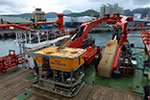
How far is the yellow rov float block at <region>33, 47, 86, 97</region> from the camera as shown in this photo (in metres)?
6.73

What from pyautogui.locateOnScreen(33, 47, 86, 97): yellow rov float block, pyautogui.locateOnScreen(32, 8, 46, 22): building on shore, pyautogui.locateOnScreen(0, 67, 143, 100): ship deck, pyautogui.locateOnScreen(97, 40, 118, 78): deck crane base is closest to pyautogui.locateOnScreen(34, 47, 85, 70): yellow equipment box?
pyautogui.locateOnScreen(33, 47, 86, 97): yellow rov float block

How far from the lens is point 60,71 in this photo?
24.3ft

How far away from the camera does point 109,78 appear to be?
10.2 meters

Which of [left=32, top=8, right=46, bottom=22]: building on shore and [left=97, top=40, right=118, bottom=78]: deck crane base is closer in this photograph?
[left=97, top=40, right=118, bottom=78]: deck crane base

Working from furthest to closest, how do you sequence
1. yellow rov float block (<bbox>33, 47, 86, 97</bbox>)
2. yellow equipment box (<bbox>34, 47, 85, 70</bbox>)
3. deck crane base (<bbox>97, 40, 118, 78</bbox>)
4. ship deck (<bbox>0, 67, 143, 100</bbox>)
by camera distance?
deck crane base (<bbox>97, 40, 118, 78</bbox>) < ship deck (<bbox>0, 67, 143, 100</bbox>) < yellow rov float block (<bbox>33, 47, 86, 97</bbox>) < yellow equipment box (<bbox>34, 47, 85, 70</bbox>)

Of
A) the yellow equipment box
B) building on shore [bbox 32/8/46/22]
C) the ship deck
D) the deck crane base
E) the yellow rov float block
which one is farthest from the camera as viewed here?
building on shore [bbox 32/8/46/22]

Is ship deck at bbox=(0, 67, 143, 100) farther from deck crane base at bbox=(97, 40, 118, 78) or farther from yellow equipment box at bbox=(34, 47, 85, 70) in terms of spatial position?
deck crane base at bbox=(97, 40, 118, 78)

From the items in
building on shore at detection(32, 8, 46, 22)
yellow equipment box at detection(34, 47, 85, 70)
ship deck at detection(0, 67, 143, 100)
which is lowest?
ship deck at detection(0, 67, 143, 100)

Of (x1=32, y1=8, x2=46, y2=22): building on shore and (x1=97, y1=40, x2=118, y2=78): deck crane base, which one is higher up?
(x1=32, y1=8, x2=46, y2=22): building on shore

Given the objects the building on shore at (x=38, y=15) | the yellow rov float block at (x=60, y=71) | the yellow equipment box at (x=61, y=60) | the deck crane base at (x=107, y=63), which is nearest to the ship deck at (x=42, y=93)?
the yellow rov float block at (x=60, y=71)

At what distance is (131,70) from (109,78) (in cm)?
217

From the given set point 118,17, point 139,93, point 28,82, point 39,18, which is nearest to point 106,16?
point 118,17

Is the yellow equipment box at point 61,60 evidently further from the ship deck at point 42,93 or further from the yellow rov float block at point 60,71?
the ship deck at point 42,93

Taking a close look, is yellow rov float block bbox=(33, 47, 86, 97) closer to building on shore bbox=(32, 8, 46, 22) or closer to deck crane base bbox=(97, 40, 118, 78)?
deck crane base bbox=(97, 40, 118, 78)
